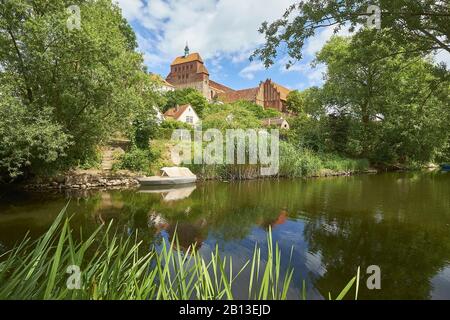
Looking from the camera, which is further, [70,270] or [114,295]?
[114,295]

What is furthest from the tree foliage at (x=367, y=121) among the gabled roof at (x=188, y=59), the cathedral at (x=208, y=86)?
the gabled roof at (x=188, y=59)

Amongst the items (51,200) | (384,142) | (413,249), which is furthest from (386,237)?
(384,142)

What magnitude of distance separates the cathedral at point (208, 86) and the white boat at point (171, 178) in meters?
52.1

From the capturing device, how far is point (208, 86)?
7706 cm

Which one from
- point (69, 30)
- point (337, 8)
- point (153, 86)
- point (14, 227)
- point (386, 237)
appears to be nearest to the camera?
point (337, 8)

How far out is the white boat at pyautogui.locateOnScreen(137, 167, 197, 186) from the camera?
55.3 ft

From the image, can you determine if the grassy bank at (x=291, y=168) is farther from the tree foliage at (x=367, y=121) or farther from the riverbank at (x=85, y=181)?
the riverbank at (x=85, y=181)

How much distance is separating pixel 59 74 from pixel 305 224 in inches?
469

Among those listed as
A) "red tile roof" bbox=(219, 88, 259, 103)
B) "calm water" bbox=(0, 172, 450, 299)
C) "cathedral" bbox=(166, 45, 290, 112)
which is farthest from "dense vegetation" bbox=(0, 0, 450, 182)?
"cathedral" bbox=(166, 45, 290, 112)

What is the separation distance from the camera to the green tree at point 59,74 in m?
12.1

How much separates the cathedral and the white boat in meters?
52.1

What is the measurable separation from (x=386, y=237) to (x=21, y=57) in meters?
15.1

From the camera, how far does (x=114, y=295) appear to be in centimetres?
173

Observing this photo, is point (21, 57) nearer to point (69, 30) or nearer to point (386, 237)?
point (69, 30)
